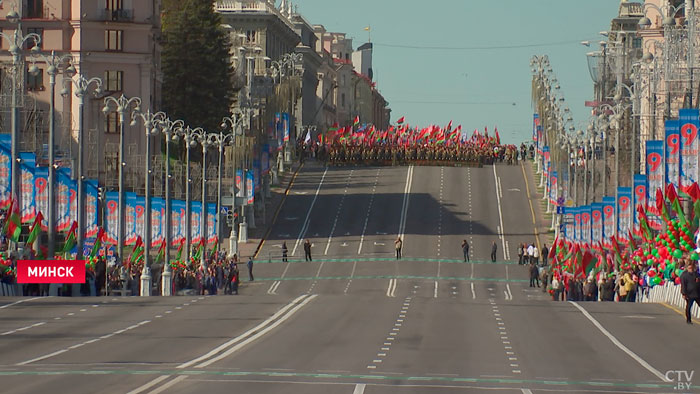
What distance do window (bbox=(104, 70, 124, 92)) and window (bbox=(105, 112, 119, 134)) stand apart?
1975 mm

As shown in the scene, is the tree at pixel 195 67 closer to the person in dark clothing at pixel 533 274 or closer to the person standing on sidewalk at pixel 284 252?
the person standing on sidewalk at pixel 284 252

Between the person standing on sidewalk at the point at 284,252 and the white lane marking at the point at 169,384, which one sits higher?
the white lane marking at the point at 169,384

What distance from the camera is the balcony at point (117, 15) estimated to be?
108m

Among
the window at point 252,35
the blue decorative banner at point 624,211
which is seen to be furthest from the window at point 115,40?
the window at point 252,35

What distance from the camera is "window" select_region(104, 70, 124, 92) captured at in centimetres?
10831

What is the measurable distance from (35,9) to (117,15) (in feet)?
18.1

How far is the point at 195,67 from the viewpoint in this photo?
126 metres

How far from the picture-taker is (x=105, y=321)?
38.4 meters

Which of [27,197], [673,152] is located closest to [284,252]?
[27,197]

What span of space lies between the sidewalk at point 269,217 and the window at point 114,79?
1301 centimetres

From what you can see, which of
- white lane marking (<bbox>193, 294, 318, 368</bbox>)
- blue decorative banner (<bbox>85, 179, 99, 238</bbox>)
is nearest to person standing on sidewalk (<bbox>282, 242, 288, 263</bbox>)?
blue decorative banner (<bbox>85, 179, 99, 238</bbox>)

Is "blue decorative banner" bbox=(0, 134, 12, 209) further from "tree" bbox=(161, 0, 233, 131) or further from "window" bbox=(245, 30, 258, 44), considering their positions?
"window" bbox=(245, 30, 258, 44)

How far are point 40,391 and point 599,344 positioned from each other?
14.1 m

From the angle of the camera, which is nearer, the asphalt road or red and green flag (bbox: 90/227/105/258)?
the asphalt road
